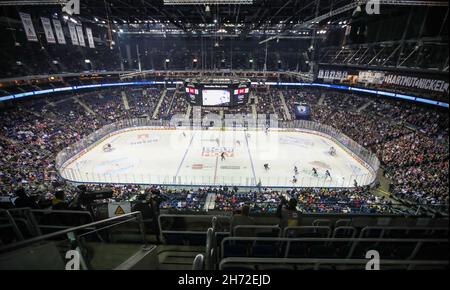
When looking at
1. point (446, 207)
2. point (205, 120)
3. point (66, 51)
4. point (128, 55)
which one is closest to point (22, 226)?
point (446, 207)

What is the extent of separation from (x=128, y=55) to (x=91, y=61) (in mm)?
7728

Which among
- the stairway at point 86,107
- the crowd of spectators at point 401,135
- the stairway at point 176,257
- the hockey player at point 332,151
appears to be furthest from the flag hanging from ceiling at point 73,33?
the hockey player at point 332,151

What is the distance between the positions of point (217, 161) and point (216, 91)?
767cm

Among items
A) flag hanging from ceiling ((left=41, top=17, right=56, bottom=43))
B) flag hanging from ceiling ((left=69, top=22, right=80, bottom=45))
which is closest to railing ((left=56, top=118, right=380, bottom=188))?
flag hanging from ceiling ((left=41, top=17, right=56, bottom=43))

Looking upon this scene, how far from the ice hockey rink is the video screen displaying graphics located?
5.01m

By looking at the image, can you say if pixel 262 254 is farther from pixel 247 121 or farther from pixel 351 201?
pixel 247 121

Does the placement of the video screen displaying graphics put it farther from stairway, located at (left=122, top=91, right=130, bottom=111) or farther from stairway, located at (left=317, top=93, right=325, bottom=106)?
stairway, located at (left=317, top=93, right=325, bottom=106)

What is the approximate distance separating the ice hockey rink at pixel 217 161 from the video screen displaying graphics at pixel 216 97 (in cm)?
501

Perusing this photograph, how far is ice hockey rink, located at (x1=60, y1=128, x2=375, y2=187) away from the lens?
60.4ft

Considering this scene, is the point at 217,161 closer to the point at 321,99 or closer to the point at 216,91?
the point at 216,91

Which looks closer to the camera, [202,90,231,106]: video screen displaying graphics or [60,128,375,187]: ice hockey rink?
[60,128,375,187]: ice hockey rink

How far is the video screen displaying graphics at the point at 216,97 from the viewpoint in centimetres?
2444

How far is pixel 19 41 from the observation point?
89.0ft

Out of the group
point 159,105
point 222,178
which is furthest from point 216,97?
point 159,105
